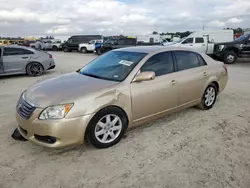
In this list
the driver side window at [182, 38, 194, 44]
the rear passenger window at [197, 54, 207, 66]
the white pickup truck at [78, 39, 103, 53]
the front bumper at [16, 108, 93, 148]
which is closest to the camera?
the front bumper at [16, 108, 93, 148]

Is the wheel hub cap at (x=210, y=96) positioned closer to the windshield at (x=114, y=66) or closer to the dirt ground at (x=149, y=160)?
the dirt ground at (x=149, y=160)

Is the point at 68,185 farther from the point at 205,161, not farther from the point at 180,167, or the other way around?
the point at 205,161

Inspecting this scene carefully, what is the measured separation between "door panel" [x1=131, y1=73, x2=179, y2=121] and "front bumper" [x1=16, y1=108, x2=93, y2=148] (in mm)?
883

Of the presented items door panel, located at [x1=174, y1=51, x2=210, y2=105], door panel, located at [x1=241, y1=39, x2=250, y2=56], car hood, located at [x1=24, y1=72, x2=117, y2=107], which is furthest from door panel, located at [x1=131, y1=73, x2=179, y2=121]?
door panel, located at [x1=241, y1=39, x2=250, y2=56]

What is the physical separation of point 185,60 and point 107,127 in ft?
7.35

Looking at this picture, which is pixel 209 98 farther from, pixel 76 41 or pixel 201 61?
pixel 76 41

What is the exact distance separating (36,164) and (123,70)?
1952 millimetres

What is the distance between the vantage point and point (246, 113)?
17.4 ft

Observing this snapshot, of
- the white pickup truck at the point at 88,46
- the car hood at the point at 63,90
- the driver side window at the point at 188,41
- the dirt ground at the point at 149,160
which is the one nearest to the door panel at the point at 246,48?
the driver side window at the point at 188,41

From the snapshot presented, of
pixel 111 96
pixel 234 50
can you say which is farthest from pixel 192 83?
pixel 234 50

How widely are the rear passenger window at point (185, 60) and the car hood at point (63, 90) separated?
1.55m

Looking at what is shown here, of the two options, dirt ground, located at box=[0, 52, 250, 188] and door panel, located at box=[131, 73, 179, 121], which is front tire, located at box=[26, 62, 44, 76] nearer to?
dirt ground, located at box=[0, 52, 250, 188]

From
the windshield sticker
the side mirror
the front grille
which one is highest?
the windshield sticker

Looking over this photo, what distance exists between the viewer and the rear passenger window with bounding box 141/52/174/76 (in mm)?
4277
